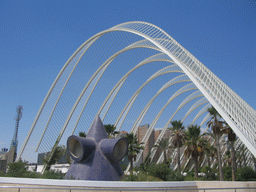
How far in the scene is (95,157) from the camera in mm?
20828

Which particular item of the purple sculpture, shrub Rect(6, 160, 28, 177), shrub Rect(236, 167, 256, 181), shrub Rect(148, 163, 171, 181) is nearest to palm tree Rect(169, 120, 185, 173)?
shrub Rect(236, 167, 256, 181)

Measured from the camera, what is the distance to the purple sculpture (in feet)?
65.9

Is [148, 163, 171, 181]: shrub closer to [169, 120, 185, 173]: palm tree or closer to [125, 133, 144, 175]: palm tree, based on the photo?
[125, 133, 144, 175]: palm tree

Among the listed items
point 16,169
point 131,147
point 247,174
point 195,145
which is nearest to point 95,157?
point 16,169

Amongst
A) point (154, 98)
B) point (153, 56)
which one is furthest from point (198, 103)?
point (153, 56)

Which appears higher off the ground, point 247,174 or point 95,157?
point 247,174

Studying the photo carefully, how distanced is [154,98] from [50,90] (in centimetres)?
2109

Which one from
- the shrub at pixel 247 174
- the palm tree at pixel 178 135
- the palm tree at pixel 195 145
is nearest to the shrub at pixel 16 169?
the palm tree at pixel 195 145

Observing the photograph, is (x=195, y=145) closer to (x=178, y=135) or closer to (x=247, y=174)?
(x=178, y=135)

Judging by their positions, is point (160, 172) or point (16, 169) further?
point (160, 172)

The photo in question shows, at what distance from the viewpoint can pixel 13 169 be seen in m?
23.1

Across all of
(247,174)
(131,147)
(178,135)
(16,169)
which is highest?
(178,135)

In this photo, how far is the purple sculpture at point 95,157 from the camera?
20078 millimetres

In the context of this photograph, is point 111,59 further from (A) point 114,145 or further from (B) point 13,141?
(B) point 13,141
